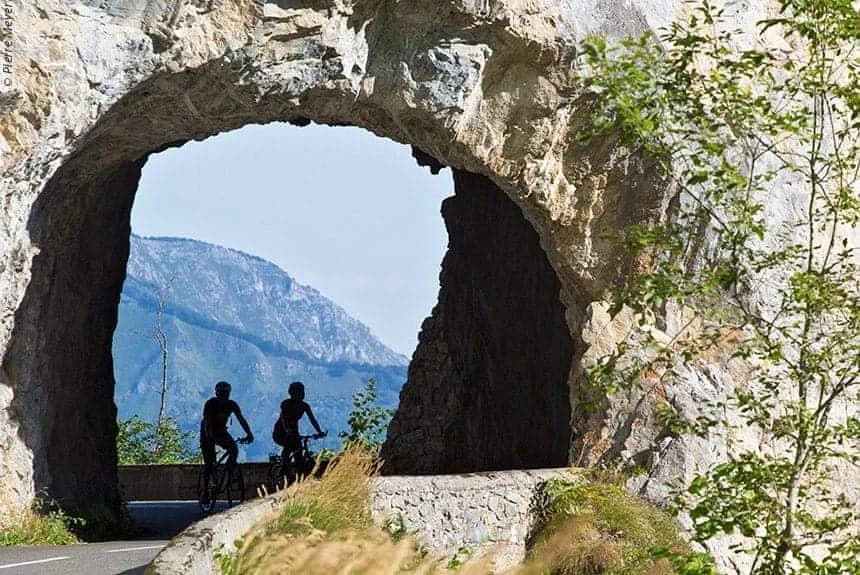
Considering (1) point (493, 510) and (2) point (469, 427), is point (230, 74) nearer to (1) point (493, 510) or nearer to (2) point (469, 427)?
(1) point (493, 510)

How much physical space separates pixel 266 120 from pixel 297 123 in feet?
9.58

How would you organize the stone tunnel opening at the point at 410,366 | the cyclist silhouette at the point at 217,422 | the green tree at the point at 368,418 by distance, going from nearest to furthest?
the stone tunnel opening at the point at 410,366 < the cyclist silhouette at the point at 217,422 < the green tree at the point at 368,418

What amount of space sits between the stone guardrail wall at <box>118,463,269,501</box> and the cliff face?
26.8 ft

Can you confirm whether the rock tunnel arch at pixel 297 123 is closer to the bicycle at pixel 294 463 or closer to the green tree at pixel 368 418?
the bicycle at pixel 294 463

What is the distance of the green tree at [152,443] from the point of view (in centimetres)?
3578

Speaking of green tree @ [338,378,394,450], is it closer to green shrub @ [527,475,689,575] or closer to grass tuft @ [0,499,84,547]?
grass tuft @ [0,499,84,547]

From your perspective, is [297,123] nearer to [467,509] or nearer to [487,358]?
[487,358]

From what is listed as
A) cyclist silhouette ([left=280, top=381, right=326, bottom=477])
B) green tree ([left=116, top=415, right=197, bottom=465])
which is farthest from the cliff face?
green tree ([left=116, top=415, right=197, bottom=465])

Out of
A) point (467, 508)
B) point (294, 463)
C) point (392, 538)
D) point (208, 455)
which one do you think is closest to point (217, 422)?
point (208, 455)

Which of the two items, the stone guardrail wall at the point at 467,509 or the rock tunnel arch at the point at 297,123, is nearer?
the stone guardrail wall at the point at 467,509

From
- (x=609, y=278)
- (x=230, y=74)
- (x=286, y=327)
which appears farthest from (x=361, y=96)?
(x=286, y=327)

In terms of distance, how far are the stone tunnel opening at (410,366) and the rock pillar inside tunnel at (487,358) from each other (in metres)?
0.03

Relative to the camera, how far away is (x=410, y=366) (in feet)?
83.0

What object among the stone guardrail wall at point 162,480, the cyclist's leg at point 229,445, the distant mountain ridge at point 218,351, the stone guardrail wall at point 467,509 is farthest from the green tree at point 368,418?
the distant mountain ridge at point 218,351
